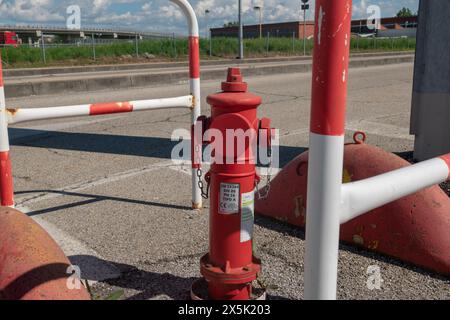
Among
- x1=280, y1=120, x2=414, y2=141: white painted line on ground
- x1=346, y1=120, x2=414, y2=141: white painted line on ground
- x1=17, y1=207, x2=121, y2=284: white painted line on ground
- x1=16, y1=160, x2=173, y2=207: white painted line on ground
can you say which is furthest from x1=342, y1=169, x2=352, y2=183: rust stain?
x1=346, y1=120, x2=414, y2=141: white painted line on ground

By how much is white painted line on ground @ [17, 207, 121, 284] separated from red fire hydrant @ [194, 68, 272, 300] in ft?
2.28

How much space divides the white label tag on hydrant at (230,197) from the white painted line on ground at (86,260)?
2.78 feet

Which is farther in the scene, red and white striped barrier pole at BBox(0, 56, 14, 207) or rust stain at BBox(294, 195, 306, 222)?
rust stain at BBox(294, 195, 306, 222)

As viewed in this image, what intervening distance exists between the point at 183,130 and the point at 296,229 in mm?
3880

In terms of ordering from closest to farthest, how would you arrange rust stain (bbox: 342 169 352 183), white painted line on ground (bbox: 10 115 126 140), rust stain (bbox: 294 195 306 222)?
1. rust stain (bbox: 342 169 352 183)
2. rust stain (bbox: 294 195 306 222)
3. white painted line on ground (bbox: 10 115 126 140)

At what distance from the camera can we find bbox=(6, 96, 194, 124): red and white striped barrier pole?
2439mm

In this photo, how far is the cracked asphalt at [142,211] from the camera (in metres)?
2.52

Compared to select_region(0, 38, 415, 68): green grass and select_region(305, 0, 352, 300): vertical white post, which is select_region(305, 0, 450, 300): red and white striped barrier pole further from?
select_region(0, 38, 415, 68): green grass

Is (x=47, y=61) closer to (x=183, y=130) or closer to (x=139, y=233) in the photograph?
(x=183, y=130)

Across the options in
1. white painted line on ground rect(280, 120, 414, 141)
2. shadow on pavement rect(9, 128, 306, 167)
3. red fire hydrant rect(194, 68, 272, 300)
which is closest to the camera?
red fire hydrant rect(194, 68, 272, 300)

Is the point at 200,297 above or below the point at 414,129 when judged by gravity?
below

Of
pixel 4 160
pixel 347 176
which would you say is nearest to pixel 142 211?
pixel 4 160
